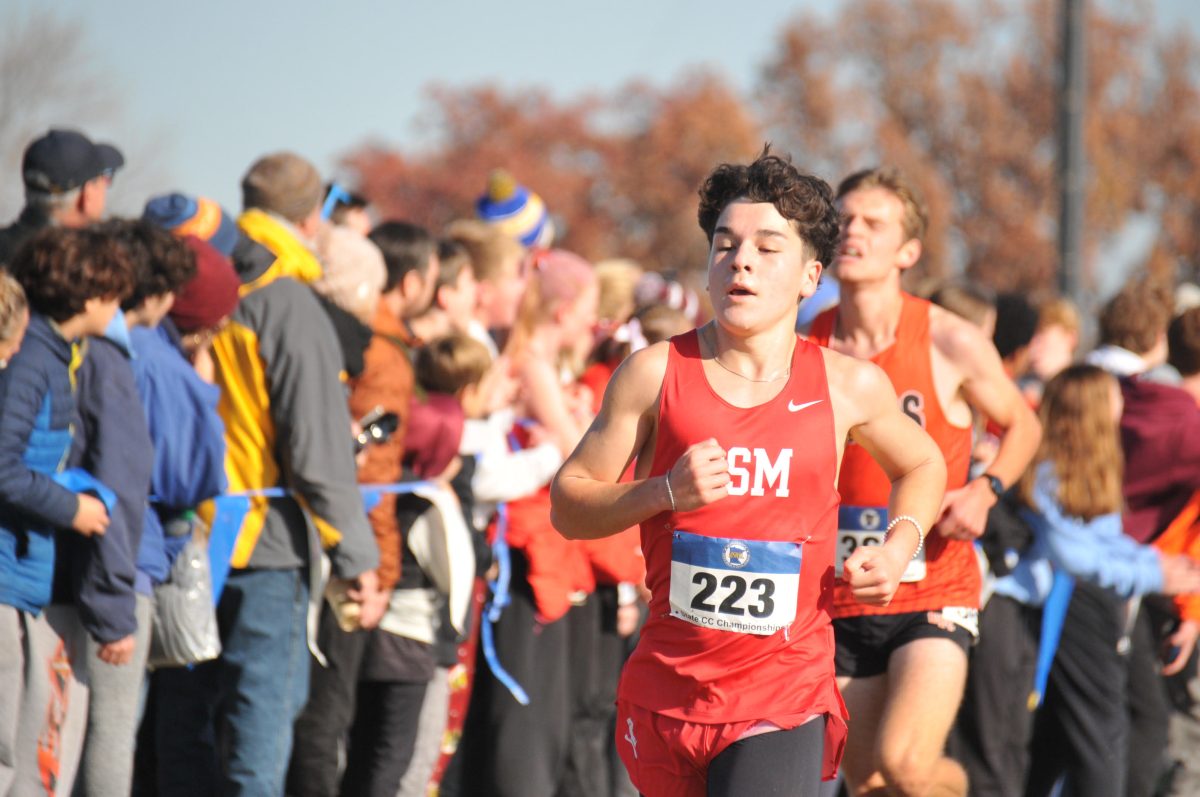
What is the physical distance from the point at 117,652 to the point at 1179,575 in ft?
14.5

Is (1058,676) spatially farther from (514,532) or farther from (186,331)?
(186,331)

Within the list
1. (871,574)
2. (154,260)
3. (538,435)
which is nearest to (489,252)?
(538,435)

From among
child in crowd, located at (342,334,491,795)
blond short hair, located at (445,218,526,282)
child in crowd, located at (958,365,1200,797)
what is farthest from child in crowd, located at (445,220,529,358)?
child in crowd, located at (958,365,1200,797)

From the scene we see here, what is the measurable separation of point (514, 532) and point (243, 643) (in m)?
1.53

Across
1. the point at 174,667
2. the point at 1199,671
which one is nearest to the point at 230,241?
the point at 174,667

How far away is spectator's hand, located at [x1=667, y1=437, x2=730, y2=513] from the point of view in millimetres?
3447

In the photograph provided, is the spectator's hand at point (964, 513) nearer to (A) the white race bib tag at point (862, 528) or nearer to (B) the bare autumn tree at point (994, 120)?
(A) the white race bib tag at point (862, 528)

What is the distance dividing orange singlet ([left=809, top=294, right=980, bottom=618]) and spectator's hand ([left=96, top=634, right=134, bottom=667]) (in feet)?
7.35

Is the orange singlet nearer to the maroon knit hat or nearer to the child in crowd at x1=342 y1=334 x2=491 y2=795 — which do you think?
the child in crowd at x1=342 y1=334 x2=491 y2=795

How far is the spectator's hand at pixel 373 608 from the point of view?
5.59 meters

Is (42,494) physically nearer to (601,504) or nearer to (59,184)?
(59,184)

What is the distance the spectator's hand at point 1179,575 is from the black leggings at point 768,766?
136 inches

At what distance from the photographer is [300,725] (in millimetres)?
5805

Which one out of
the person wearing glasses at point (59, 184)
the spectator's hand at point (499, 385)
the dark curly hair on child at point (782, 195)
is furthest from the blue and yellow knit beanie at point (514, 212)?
the dark curly hair on child at point (782, 195)
